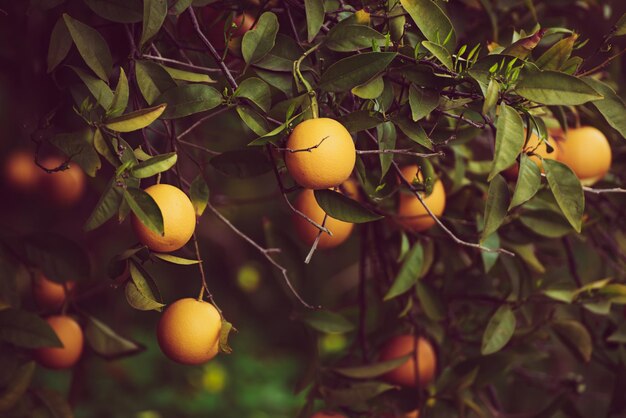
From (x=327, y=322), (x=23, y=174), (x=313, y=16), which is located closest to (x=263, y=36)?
(x=313, y=16)

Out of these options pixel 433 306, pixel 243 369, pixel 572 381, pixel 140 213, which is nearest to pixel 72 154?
pixel 140 213

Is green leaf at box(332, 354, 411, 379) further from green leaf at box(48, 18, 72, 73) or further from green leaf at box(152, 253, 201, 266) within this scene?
green leaf at box(48, 18, 72, 73)

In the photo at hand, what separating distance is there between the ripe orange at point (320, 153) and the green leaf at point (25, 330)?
1.31 feet

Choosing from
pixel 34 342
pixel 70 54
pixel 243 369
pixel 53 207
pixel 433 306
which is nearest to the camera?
pixel 70 54

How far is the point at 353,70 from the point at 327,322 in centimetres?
43

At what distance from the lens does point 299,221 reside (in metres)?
0.84

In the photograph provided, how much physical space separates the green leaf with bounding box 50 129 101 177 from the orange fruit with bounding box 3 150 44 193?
410 millimetres

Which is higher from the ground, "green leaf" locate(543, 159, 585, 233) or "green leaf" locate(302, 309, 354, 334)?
"green leaf" locate(543, 159, 585, 233)

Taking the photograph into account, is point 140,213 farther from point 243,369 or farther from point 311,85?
point 243,369

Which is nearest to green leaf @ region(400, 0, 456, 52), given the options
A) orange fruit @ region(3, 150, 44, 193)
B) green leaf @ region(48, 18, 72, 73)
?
green leaf @ region(48, 18, 72, 73)

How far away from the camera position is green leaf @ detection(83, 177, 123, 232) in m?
0.63

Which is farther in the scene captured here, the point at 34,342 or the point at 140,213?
the point at 34,342

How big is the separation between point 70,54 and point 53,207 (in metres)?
0.40

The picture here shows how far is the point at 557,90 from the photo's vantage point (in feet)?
2.10
